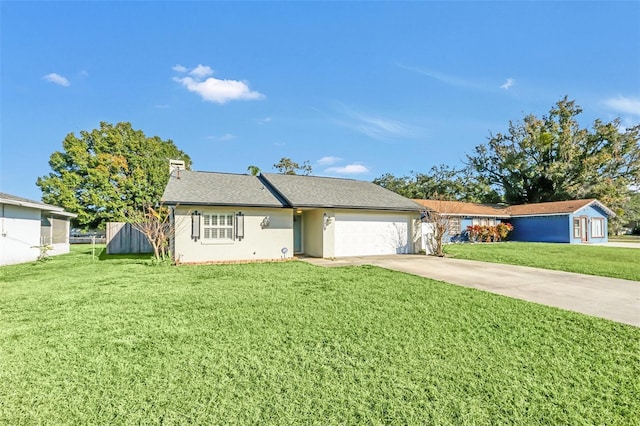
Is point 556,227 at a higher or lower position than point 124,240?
higher

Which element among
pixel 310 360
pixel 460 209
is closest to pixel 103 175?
pixel 310 360

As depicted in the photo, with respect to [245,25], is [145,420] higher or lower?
lower

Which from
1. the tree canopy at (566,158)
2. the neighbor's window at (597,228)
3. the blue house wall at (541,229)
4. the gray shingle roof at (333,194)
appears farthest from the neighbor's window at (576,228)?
the gray shingle roof at (333,194)

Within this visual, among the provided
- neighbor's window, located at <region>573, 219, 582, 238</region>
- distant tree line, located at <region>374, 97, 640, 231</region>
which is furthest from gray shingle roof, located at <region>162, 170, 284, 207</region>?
neighbor's window, located at <region>573, 219, 582, 238</region>

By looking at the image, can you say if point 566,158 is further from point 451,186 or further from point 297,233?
point 297,233

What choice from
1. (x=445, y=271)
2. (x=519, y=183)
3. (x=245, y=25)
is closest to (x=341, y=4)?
(x=245, y=25)

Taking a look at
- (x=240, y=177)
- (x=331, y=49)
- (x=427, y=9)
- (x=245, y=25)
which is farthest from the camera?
(x=240, y=177)

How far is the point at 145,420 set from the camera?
2.76 m

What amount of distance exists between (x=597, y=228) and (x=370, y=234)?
2324 centimetres

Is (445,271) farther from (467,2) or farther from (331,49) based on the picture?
(331,49)

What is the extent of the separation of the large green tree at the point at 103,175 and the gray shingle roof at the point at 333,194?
1652 centimetres

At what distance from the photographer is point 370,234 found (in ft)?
51.8

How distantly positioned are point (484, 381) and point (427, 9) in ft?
42.2

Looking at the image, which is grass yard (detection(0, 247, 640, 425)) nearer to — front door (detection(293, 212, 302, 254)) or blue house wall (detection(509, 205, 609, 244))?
front door (detection(293, 212, 302, 254))
